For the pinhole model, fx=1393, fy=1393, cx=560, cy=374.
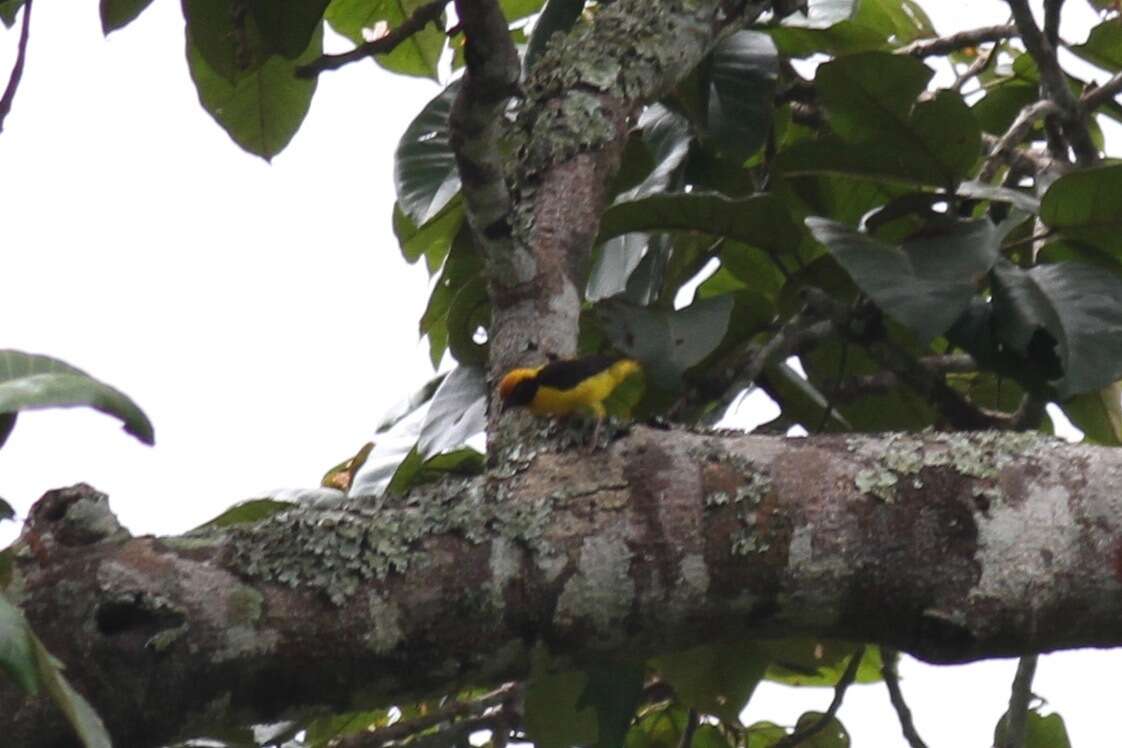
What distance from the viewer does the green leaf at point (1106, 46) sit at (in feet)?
7.81

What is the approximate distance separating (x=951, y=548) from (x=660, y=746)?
1237 mm

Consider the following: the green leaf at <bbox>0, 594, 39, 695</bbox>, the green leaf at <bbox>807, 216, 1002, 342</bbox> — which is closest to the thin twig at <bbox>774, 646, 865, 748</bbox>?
the green leaf at <bbox>807, 216, 1002, 342</bbox>

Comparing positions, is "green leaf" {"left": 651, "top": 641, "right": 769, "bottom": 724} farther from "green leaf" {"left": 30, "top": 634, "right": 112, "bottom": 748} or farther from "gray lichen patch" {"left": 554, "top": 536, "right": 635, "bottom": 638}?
"green leaf" {"left": 30, "top": 634, "right": 112, "bottom": 748}

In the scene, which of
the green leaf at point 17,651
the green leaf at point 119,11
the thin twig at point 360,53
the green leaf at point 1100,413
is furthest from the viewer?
the green leaf at point 1100,413

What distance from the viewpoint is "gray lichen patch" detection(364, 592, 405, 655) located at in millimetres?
1152

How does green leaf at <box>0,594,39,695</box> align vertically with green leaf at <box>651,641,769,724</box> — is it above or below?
above

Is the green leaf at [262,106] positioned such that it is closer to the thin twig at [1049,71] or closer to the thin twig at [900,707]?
the thin twig at [1049,71]

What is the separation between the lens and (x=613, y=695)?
1.82m

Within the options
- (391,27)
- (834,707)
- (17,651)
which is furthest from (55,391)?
(391,27)

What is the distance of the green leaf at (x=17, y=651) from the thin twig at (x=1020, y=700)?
1.37 metres

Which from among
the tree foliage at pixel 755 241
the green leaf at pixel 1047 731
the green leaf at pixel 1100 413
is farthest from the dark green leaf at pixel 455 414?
the green leaf at pixel 1047 731

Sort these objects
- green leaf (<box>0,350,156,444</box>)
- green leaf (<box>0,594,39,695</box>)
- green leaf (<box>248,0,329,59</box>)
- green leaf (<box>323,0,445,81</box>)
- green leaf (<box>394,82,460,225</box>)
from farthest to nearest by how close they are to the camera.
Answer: green leaf (<box>323,0,445,81</box>) → green leaf (<box>394,82,460,225</box>) → green leaf (<box>248,0,329,59</box>) → green leaf (<box>0,350,156,444</box>) → green leaf (<box>0,594,39,695</box>)

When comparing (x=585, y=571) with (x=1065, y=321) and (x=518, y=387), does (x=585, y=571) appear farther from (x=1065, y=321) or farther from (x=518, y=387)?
(x=1065, y=321)

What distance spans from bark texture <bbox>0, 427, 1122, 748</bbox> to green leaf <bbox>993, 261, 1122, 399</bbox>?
1.15 ft
